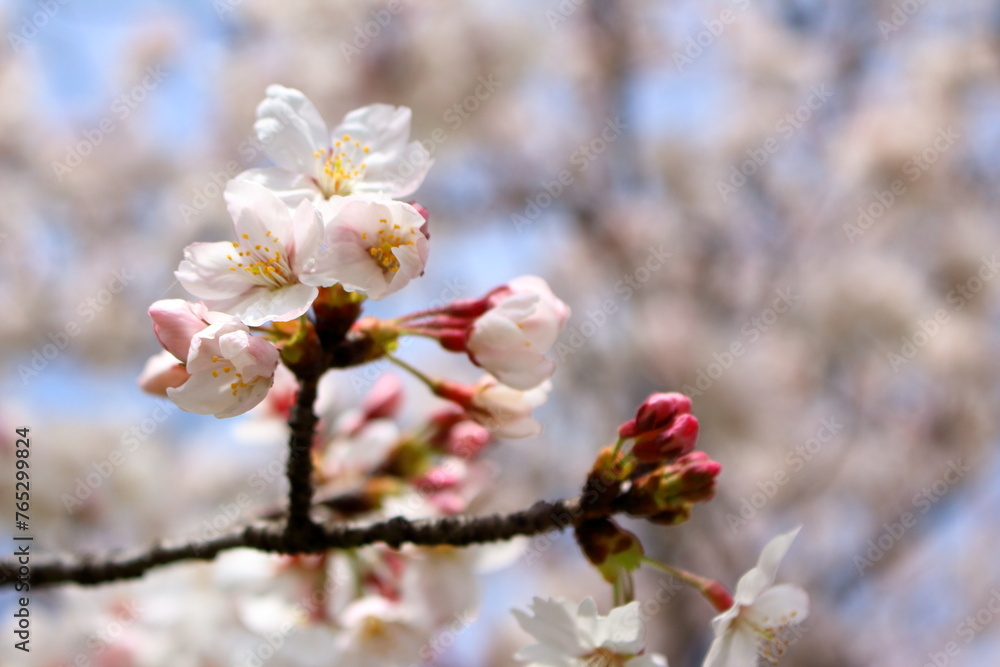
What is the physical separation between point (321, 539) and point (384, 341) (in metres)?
0.25

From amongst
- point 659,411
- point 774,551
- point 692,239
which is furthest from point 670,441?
point 692,239

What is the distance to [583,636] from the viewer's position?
0.80m

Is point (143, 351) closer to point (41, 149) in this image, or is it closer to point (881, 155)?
point (41, 149)

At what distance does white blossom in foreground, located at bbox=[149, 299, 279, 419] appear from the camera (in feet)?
2.29

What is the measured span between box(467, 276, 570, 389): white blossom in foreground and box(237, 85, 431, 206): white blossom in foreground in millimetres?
165

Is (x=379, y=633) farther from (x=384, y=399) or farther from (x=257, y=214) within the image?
(x=257, y=214)

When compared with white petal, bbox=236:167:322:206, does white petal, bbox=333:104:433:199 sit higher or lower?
higher

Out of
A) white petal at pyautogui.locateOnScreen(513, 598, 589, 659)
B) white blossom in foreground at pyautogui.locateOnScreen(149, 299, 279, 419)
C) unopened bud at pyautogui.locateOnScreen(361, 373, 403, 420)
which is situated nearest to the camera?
white blossom in foreground at pyautogui.locateOnScreen(149, 299, 279, 419)

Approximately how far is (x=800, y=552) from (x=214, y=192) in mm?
3872

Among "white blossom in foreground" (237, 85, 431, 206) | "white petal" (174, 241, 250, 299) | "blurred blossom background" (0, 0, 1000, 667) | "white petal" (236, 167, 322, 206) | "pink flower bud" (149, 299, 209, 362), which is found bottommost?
"blurred blossom background" (0, 0, 1000, 667)

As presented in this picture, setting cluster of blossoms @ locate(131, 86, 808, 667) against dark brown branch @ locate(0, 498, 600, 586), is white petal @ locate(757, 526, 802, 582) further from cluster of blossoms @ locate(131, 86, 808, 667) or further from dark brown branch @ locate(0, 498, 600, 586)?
dark brown branch @ locate(0, 498, 600, 586)

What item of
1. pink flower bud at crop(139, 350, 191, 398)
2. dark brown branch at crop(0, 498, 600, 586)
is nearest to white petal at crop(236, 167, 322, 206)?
pink flower bud at crop(139, 350, 191, 398)

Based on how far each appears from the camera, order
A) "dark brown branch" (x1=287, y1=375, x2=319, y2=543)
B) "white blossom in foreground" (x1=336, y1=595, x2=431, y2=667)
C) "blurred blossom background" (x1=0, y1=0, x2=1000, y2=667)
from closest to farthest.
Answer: "dark brown branch" (x1=287, y1=375, x2=319, y2=543) < "white blossom in foreground" (x1=336, y1=595, x2=431, y2=667) < "blurred blossom background" (x1=0, y1=0, x2=1000, y2=667)

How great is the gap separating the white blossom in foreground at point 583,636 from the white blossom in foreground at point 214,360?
0.36m
